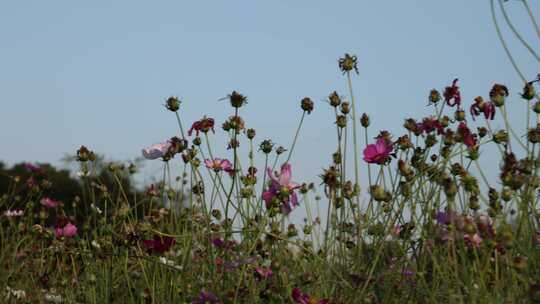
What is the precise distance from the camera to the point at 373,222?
8.36 ft

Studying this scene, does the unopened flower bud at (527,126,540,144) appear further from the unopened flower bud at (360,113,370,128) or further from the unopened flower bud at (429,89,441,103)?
the unopened flower bud at (360,113,370,128)

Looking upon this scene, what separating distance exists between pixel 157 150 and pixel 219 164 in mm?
236

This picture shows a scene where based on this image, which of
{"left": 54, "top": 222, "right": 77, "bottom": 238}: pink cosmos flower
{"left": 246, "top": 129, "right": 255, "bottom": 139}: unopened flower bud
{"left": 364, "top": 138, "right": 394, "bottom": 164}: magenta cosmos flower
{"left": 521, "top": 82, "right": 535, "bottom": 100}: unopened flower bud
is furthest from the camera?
{"left": 54, "top": 222, "right": 77, "bottom": 238}: pink cosmos flower

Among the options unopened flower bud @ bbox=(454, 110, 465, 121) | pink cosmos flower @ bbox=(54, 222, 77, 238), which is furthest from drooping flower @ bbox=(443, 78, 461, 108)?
pink cosmos flower @ bbox=(54, 222, 77, 238)

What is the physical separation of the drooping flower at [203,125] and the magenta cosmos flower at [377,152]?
58cm

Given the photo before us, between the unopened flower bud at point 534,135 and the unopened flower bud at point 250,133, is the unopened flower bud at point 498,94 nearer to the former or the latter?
the unopened flower bud at point 534,135

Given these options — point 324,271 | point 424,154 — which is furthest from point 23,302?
point 424,154

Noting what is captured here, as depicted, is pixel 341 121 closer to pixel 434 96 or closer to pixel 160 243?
pixel 434 96

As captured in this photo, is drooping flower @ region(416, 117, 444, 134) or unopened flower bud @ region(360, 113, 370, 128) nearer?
drooping flower @ region(416, 117, 444, 134)

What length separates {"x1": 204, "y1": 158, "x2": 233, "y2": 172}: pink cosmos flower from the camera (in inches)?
109

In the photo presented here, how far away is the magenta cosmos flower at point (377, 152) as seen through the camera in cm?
239

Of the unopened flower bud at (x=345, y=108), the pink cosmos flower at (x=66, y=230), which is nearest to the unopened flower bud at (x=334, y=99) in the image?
the unopened flower bud at (x=345, y=108)

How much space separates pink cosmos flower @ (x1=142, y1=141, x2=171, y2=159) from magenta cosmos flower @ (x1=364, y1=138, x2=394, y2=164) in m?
0.66

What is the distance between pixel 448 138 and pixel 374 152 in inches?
8.6
